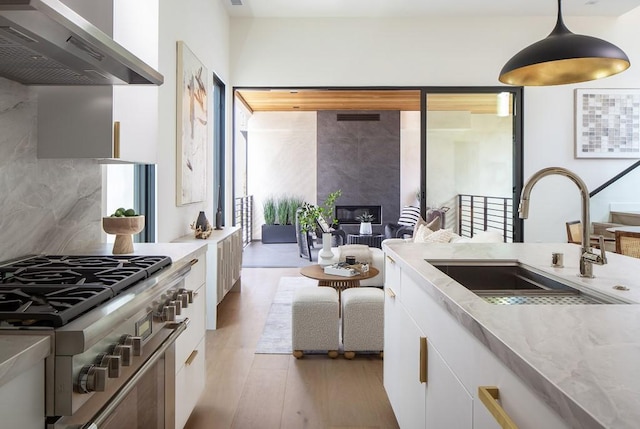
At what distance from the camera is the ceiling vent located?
9922mm

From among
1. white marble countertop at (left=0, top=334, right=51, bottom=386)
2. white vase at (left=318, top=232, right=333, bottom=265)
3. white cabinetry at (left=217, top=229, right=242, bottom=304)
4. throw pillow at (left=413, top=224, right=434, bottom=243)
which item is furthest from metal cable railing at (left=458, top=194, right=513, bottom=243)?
white marble countertop at (left=0, top=334, right=51, bottom=386)

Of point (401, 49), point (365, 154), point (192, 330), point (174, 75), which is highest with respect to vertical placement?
point (401, 49)

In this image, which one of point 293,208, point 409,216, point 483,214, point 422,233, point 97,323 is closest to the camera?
point 97,323

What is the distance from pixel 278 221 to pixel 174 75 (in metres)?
6.32

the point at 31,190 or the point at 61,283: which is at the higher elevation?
the point at 31,190

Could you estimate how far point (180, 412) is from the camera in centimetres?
196

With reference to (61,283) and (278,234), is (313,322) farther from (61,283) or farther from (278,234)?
(278,234)

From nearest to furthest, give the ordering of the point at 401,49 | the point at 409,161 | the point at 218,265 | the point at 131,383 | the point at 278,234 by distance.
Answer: the point at 131,383 → the point at 218,265 → the point at 401,49 → the point at 278,234 → the point at 409,161

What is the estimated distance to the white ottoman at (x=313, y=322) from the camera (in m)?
3.27

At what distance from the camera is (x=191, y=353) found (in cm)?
217

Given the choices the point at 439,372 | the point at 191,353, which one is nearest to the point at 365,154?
the point at 191,353

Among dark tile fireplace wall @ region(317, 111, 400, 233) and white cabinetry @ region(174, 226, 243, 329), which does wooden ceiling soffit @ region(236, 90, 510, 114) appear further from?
white cabinetry @ region(174, 226, 243, 329)

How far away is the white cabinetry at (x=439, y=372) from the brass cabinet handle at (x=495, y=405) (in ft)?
0.04

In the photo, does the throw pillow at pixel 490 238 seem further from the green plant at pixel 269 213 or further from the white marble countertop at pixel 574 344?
the green plant at pixel 269 213
